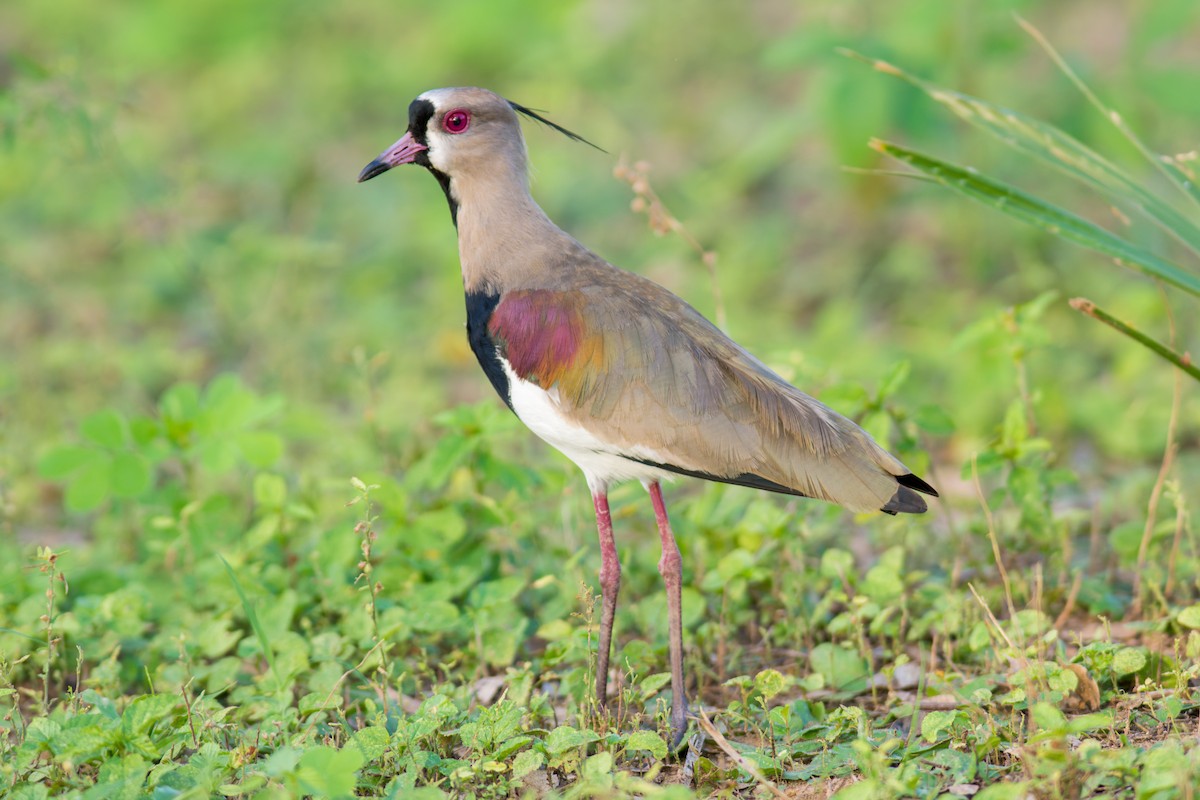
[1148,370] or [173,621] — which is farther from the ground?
[1148,370]

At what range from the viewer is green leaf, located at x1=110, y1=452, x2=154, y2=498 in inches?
159

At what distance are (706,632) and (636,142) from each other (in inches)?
193

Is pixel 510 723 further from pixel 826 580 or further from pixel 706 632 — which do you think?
pixel 826 580

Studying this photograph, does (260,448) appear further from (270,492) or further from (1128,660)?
(1128,660)

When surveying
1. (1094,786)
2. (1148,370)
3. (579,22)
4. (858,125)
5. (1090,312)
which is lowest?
(1094,786)

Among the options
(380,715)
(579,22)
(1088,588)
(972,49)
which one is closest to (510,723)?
(380,715)

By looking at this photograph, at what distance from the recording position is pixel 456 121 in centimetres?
355

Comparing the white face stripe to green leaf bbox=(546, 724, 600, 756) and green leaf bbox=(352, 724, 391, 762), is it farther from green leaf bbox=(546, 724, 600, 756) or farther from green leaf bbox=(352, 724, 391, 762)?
green leaf bbox=(352, 724, 391, 762)

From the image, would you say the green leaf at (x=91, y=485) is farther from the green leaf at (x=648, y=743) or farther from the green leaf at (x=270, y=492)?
the green leaf at (x=648, y=743)

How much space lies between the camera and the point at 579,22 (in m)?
9.09

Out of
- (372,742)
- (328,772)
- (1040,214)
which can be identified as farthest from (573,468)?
(328,772)

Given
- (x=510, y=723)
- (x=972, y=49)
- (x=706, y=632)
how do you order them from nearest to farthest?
(x=510, y=723) → (x=706, y=632) → (x=972, y=49)

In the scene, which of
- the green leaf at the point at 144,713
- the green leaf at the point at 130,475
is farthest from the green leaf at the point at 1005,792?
the green leaf at the point at 130,475

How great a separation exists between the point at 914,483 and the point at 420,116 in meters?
1.63
